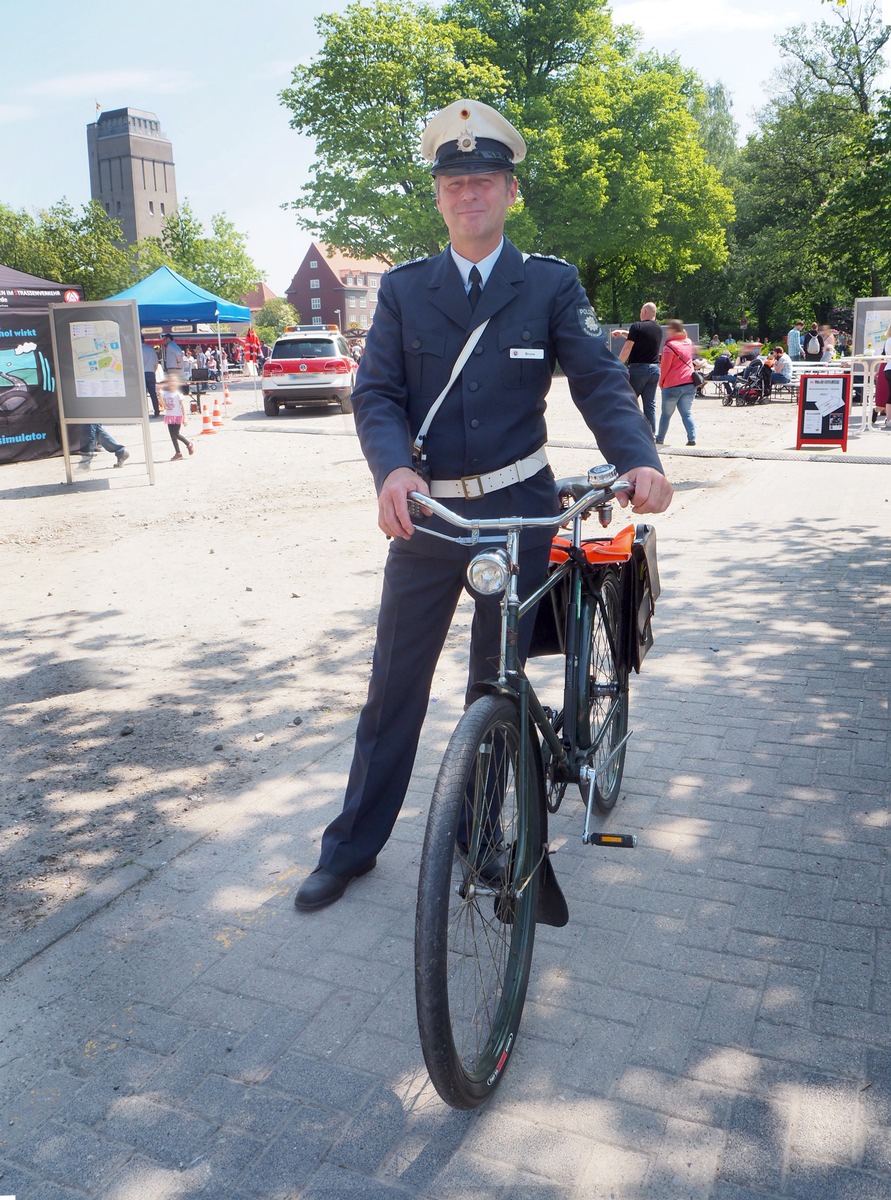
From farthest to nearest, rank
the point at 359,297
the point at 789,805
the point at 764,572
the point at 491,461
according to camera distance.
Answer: the point at 359,297
the point at 764,572
the point at 789,805
the point at 491,461

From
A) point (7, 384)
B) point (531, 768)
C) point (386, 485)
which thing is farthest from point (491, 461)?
point (7, 384)

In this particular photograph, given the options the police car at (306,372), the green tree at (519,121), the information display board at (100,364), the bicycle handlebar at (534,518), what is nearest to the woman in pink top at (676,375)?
the information display board at (100,364)

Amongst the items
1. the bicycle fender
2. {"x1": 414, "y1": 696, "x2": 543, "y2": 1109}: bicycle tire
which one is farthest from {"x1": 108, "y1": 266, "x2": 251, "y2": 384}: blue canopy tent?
{"x1": 414, "y1": 696, "x2": 543, "y2": 1109}: bicycle tire

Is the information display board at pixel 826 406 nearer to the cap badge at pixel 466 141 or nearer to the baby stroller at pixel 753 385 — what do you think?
the baby stroller at pixel 753 385

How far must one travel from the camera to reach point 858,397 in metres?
21.6

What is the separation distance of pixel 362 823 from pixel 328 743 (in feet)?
4.48

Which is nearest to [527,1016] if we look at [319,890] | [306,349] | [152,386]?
[319,890]

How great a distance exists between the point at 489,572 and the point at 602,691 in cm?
133

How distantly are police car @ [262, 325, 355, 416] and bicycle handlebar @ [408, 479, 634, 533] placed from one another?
20.8 meters

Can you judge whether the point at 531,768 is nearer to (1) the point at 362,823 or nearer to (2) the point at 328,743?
(1) the point at 362,823

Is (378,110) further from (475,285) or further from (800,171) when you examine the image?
(475,285)

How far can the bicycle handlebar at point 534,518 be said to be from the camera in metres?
2.48

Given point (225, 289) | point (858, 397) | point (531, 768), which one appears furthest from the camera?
point (225, 289)

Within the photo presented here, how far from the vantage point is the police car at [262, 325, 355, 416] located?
23.2 meters
